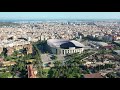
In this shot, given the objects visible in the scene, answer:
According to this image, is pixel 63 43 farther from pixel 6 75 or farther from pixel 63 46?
pixel 6 75

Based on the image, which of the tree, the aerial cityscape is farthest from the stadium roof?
the tree

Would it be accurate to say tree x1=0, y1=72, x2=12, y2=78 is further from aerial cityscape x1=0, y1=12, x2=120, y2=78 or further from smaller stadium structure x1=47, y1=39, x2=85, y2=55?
smaller stadium structure x1=47, y1=39, x2=85, y2=55

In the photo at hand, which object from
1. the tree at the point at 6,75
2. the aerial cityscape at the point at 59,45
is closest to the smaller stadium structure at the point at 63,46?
the aerial cityscape at the point at 59,45

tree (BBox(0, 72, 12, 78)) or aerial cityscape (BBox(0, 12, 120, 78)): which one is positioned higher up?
aerial cityscape (BBox(0, 12, 120, 78))

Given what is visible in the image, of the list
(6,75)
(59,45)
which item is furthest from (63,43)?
(6,75)

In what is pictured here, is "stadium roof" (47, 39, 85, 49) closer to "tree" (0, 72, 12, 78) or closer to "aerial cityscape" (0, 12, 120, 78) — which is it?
"aerial cityscape" (0, 12, 120, 78)

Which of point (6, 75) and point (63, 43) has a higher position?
point (63, 43)

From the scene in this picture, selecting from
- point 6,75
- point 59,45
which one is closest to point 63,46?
point 59,45
